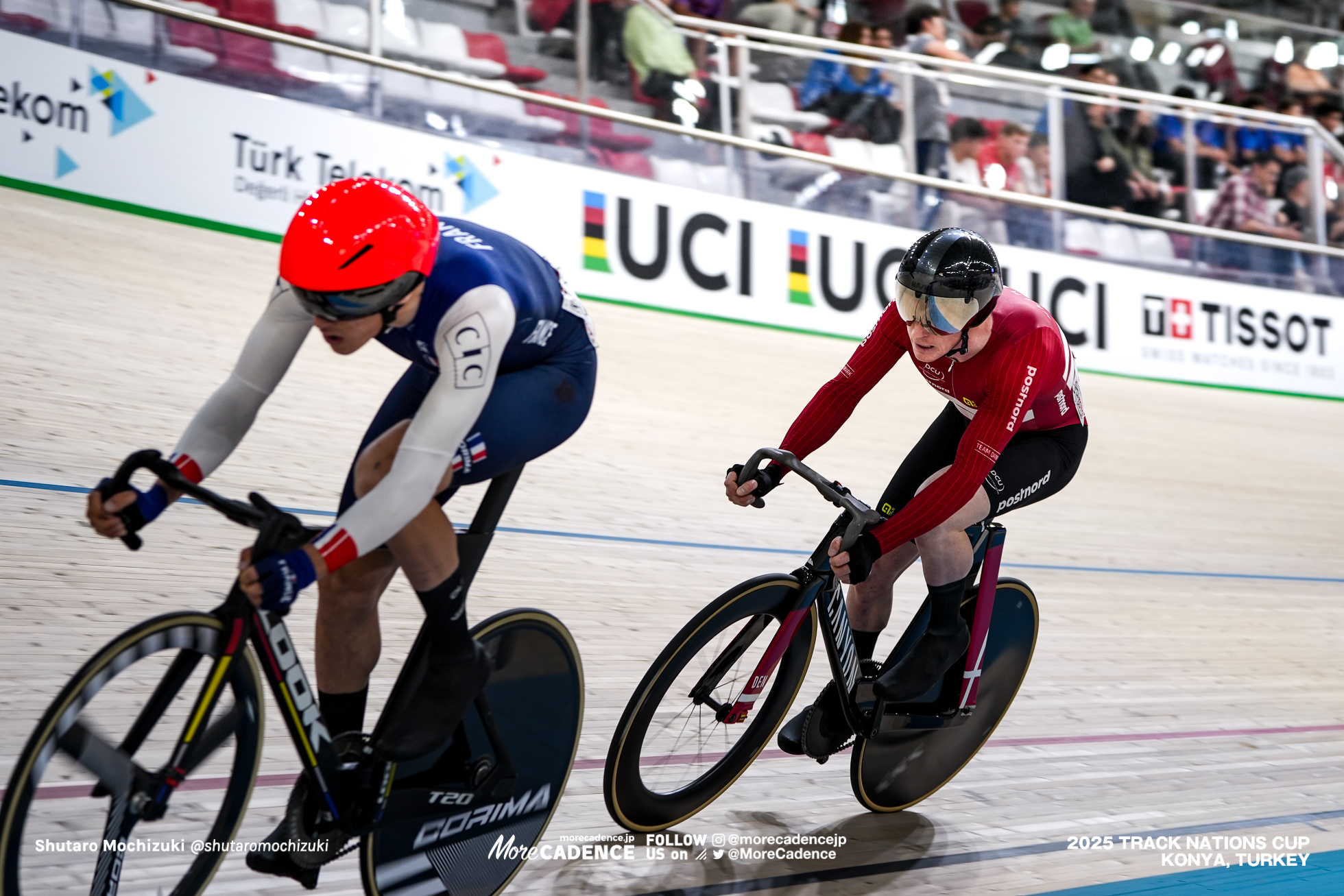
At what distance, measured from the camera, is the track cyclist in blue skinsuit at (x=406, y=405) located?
156 centimetres

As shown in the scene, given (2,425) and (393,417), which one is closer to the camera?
(393,417)

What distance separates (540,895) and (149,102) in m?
5.60

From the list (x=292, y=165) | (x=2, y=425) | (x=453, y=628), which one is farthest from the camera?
(x=292, y=165)

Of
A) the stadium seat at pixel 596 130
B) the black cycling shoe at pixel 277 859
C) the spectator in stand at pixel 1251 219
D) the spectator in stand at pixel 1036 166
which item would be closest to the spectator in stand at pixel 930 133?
the spectator in stand at pixel 1036 166

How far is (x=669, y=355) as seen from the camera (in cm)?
668

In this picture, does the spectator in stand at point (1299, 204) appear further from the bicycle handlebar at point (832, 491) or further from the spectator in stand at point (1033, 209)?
the bicycle handlebar at point (832, 491)

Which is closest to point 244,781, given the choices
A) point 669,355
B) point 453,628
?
point 453,628

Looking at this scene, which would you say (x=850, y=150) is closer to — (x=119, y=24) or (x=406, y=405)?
(x=119, y=24)

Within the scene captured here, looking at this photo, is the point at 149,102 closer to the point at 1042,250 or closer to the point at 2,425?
the point at 2,425

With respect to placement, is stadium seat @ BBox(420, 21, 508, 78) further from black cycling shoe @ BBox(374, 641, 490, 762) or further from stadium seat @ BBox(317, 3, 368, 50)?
black cycling shoe @ BBox(374, 641, 490, 762)

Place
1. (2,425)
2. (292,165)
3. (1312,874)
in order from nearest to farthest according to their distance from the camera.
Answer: (1312,874)
(2,425)
(292,165)

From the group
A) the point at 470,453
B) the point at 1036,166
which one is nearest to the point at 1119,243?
the point at 1036,166

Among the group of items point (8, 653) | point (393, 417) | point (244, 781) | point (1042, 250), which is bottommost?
point (1042, 250)

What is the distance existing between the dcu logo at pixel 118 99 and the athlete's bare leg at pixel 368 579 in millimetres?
5271
